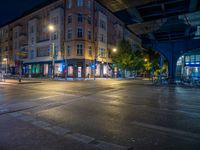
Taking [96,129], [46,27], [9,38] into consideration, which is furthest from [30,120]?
[9,38]

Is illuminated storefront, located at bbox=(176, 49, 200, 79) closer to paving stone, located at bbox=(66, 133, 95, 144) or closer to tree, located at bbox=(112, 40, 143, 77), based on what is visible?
tree, located at bbox=(112, 40, 143, 77)

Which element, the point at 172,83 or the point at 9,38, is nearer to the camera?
the point at 172,83

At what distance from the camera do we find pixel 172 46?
18.8 meters

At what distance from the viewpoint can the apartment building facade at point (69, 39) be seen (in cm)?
3778

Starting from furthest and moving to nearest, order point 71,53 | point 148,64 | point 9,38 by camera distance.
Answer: point 9,38
point 148,64
point 71,53

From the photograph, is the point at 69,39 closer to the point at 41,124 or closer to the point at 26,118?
the point at 26,118

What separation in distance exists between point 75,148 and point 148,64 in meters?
48.1

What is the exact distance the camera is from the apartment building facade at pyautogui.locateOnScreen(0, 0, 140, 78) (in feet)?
124

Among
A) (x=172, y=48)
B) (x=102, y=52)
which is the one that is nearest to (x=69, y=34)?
(x=102, y=52)

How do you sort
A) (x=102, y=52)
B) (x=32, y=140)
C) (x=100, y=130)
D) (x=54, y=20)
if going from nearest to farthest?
1. (x=32, y=140)
2. (x=100, y=130)
3. (x=54, y=20)
4. (x=102, y=52)

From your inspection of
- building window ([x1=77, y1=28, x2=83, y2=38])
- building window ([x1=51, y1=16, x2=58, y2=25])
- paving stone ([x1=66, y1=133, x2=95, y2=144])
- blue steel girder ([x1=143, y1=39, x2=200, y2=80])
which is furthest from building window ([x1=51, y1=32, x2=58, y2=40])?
paving stone ([x1=66, y1=133, x2=95, y2=144])

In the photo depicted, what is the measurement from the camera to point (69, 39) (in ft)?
127

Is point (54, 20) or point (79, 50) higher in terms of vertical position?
point (54, 20)

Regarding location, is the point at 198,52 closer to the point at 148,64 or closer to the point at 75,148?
the point at 148,64
